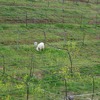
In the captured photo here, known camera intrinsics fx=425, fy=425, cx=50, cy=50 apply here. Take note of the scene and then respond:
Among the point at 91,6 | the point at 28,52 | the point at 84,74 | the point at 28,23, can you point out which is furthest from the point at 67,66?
the point at 91,6

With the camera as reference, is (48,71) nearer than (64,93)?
No

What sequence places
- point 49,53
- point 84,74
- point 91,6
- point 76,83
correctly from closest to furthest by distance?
point 76,83, point 84,74, point 49,53, point 91,6

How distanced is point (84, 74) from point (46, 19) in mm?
15739

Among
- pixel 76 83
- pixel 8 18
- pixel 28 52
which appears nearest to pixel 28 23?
pixel 8 18

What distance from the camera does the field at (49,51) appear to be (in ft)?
83.0

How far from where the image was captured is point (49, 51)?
107 ft

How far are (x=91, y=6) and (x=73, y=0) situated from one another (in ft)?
8.33

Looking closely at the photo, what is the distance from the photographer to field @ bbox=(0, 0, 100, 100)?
83.0 ft

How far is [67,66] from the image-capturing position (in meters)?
29.7

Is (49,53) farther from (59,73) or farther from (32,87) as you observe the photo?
(32,87)

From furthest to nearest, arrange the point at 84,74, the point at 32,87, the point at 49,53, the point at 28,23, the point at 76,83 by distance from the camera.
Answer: the point at 28,23 → the point at 49,53 → the point at 84,74 → the point at 76,83 → the point at 32,87

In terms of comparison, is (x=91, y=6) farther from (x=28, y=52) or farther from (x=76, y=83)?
(x=76, y=83)

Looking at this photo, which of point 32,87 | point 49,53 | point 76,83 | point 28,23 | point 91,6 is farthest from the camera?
point 91,6

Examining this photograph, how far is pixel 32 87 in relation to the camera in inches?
971
